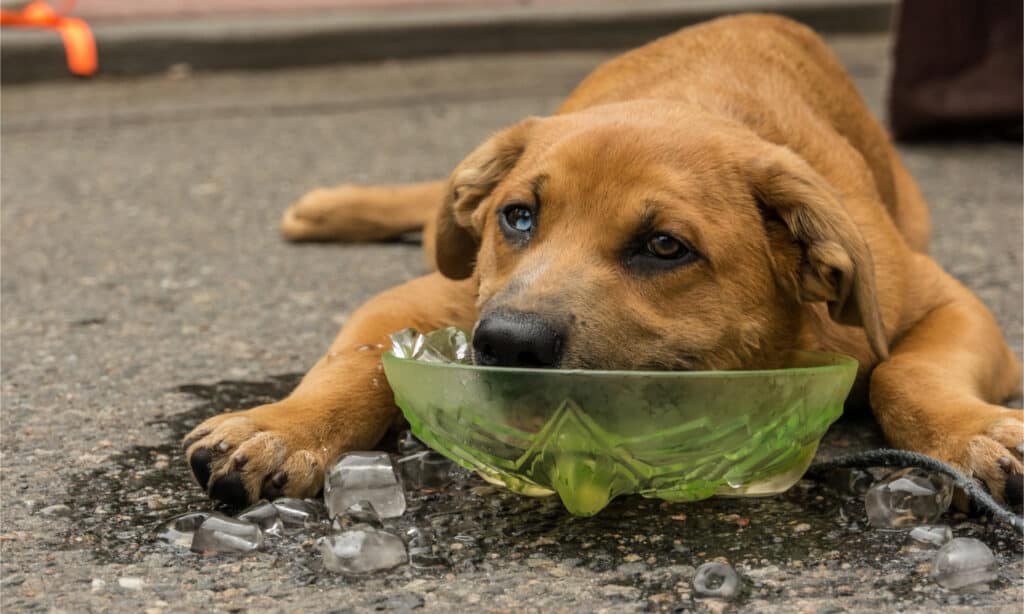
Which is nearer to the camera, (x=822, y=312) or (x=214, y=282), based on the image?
(x=822, y=312)

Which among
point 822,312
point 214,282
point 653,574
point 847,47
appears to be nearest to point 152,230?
point 214,282

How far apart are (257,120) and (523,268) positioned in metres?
5.61

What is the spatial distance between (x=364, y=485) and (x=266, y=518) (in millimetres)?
229

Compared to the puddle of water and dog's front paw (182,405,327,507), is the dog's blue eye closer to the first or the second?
the puddle of water

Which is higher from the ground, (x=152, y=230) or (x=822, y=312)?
(x=822, y=312)

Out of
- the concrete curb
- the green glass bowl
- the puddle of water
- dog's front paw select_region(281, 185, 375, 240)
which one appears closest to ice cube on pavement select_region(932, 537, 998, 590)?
the puddle of water

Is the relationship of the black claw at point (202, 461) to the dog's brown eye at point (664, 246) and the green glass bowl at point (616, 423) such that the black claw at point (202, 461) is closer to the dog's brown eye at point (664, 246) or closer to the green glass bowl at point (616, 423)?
the green glass bowl at point (616, 423)

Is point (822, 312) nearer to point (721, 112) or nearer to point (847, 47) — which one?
point (721, 112)

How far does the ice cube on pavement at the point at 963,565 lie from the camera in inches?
109

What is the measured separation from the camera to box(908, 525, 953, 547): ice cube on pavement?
295cm

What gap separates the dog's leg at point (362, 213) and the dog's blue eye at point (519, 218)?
A: 244 centimetres

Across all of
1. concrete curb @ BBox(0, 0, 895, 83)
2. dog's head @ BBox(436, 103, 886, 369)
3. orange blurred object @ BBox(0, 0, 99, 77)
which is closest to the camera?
dog's head @ BBox(436, 103, 886, 369)

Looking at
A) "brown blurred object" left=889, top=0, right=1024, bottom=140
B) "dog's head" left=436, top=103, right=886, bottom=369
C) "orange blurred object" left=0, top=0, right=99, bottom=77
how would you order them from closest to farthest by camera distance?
1. "dog's head" left=436, top=103, right=886, bottom=369
2. "brown blurred object" left=889, top=0, right=1024, bottom=140
3. "orange blurred object" left=0, top=0, right=99, bottom=77

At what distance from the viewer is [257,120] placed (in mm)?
8484
